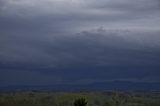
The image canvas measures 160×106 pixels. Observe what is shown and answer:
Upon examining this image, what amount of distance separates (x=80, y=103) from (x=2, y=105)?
86.7 metres

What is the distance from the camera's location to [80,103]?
82.2m

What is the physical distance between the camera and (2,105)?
16262cm

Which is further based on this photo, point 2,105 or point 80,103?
point 2,105
